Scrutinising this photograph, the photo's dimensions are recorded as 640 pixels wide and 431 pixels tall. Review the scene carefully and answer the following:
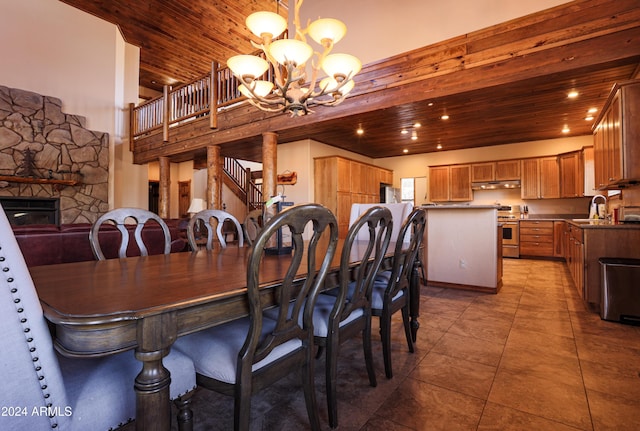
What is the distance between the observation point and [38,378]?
764mm

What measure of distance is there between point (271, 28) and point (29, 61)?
19.8ft

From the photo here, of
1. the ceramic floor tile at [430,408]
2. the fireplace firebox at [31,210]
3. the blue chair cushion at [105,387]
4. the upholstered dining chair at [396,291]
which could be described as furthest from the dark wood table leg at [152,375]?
the fireplace firebox at [31,210]

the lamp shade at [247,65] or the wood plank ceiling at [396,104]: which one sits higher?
the wood plank ceiling at [396,104]

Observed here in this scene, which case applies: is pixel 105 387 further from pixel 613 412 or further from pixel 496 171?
pixel 496 171

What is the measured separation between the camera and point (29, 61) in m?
6.06

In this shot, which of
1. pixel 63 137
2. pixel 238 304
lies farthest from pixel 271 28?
pixel 63 137

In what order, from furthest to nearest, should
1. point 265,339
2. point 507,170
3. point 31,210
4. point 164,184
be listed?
1. point 164,184
2. point 507,170
3. point 31,210
4. point 265,339

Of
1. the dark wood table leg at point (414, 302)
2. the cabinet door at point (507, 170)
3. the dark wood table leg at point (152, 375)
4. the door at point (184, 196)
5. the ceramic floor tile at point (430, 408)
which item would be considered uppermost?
the cabinet door at point (507, 170)

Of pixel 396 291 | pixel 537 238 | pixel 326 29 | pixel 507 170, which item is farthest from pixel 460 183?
pixel 396 291

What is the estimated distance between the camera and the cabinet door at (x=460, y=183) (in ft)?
25.1

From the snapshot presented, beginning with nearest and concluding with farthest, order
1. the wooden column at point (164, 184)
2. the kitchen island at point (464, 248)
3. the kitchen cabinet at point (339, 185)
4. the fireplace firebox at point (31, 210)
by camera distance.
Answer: the kitchen island at point (464, 248) < the fireplace firebox at point (31, 210) < the kitchen cabinet at point (339, 185) < the wooden column at point (164, 184)

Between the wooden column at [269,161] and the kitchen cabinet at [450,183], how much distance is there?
4.42 meters

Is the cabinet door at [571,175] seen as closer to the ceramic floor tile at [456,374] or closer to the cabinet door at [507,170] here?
the cabinet door at [507,170]

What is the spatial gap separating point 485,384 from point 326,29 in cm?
304
